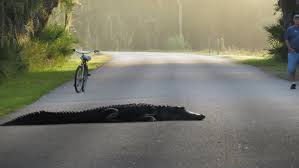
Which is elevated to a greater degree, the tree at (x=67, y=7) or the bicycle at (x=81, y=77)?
the tree at (x=67, y=7)

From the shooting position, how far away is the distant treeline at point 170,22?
82375 millimetres

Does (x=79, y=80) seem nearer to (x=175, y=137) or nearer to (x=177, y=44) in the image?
(x=175, y=137)

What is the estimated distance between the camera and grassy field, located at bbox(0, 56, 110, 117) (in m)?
16.2

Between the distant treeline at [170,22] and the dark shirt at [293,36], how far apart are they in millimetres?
61214

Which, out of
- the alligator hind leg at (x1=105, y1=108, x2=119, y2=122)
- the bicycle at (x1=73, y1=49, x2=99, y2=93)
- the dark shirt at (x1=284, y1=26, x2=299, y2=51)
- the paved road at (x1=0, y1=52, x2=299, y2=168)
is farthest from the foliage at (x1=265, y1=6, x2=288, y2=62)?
the alligator hind leg at (x1=105, y1=108, x2=119, y2=122)

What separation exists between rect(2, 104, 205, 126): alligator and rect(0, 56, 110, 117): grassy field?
1.81m

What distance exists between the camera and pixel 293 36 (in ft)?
62.2

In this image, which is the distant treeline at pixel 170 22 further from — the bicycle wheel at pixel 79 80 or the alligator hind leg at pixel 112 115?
the alligator hind leg at pixel 112 115

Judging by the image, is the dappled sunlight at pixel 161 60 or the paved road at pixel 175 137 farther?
the dappled sunlight at pixel 161 60

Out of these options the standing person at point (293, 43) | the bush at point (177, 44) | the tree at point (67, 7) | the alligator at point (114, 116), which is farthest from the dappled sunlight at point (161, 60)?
the bush at point (177, 44)

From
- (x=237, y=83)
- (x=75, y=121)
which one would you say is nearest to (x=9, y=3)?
(x=237, y=83)

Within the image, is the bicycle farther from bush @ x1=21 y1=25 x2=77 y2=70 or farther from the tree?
the tree

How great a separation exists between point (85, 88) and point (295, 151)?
40.6 feet

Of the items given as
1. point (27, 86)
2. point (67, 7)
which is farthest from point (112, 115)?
point (67, 7)
